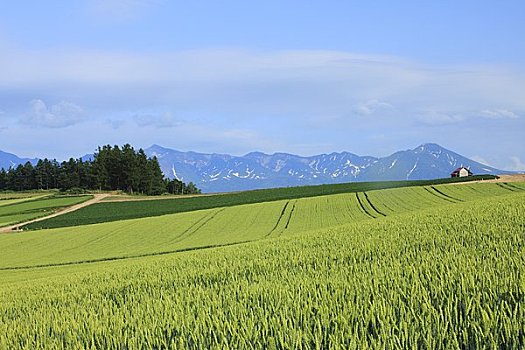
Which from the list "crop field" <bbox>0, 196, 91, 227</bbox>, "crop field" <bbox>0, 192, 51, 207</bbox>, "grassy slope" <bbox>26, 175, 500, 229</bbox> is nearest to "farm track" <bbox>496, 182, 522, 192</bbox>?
"grassy slope" <bbox>26, 175, 500, 229</bbox>

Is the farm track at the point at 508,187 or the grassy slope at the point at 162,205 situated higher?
the farm track at the point at 508,187

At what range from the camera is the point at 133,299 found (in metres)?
7.50

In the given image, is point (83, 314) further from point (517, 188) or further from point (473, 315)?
point (517, 188)

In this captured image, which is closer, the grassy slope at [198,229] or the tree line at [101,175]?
the grassy slope at [198,229]

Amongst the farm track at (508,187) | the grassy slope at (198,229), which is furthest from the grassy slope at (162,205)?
the farm track at (508,187)

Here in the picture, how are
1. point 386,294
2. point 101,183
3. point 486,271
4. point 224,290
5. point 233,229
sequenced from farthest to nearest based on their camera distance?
point 101,183
point 233,229
point 224,290
point 486,271
point 386,294

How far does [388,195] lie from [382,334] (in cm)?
6093

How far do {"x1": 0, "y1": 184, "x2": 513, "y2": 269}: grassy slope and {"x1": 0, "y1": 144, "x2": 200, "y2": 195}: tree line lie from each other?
6516 cm

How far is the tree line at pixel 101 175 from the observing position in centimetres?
11731

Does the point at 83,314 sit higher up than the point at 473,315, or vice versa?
the point at 473,315

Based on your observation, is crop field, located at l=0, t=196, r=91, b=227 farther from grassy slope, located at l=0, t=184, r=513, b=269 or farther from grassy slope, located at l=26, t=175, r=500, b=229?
grassy slope, located at l=0, t=184, r=513, b=269

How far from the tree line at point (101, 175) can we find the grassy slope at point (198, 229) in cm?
6516

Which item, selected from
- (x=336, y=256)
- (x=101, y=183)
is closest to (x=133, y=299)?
(x=336, y=256)

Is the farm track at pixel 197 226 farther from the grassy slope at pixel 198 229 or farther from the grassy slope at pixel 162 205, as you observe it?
the grassy slope at pixel 162 205
